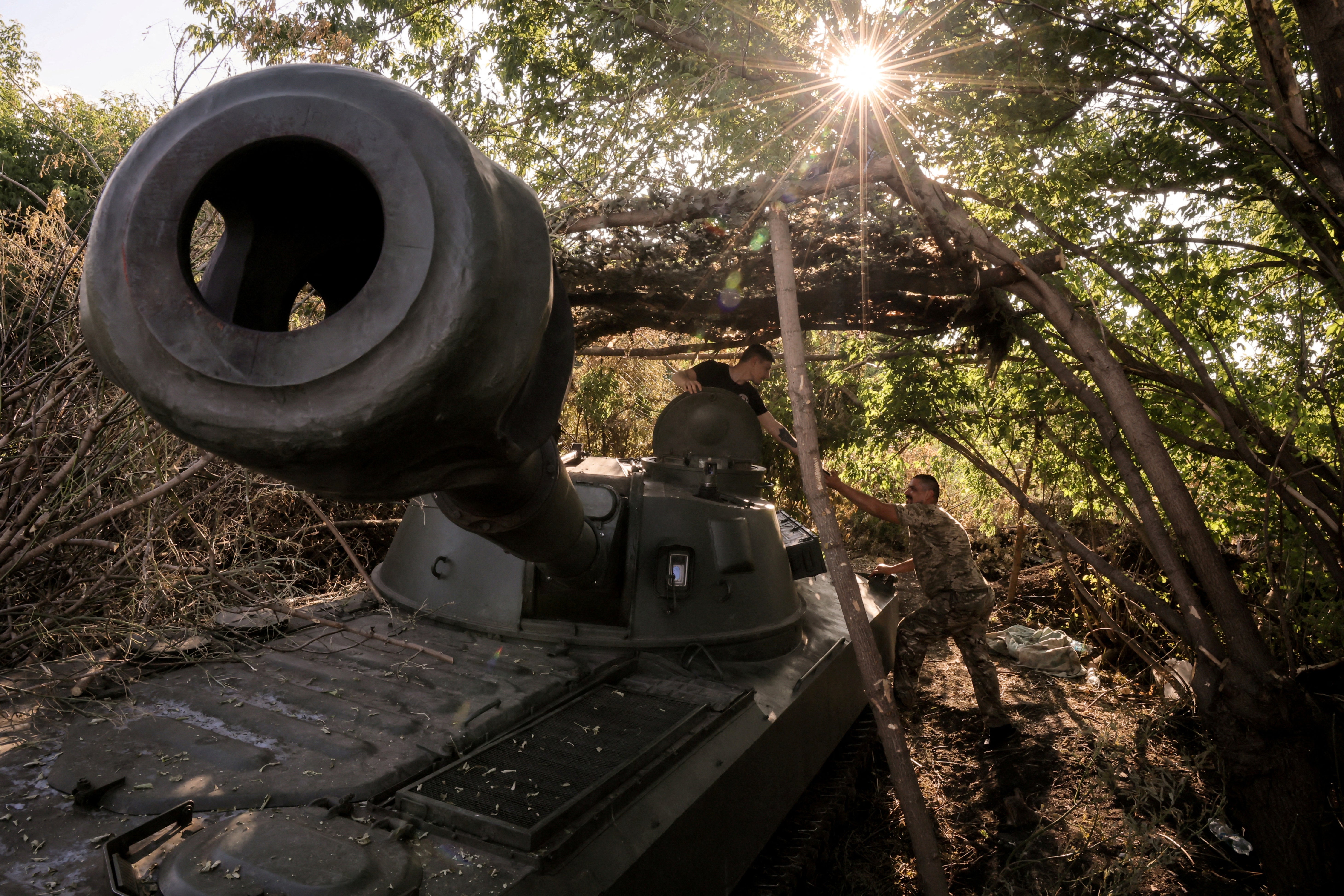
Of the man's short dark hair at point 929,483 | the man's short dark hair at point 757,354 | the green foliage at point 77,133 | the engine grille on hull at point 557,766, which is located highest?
the green foliage at point 77,133

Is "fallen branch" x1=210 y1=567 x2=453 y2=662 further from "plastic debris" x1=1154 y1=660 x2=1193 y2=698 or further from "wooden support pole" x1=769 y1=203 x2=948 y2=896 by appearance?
"plastic debris" x1=1154 y1=660 x2=1193 y2=698

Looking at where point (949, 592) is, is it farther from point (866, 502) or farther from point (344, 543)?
point (344, 543)

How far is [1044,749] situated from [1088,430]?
2544 millimetres

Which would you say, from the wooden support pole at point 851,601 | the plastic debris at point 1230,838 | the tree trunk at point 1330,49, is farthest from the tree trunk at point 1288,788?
the tree trunk at point 1330,49

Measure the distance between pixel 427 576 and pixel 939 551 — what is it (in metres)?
4.00

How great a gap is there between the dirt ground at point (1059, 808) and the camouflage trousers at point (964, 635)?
34 centimetres

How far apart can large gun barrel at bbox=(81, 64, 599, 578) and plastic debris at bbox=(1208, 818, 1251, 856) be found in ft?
17.6

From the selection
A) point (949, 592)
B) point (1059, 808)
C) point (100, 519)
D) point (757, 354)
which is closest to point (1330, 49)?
point (757, 354)

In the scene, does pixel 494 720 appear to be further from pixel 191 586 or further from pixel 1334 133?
pixel 1334 133

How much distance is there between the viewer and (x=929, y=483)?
22.3ft

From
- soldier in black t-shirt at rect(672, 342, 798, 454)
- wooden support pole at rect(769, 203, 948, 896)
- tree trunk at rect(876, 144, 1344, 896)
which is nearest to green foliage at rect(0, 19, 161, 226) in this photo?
wooden support pole at rect(769, 203, 948, 896)

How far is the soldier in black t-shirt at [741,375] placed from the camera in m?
5.78

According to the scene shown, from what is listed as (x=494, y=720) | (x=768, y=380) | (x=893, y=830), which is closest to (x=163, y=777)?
(x=494, y=720)

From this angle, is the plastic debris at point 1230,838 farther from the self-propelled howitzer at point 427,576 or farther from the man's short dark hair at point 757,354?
the man's short dark hair at point 757,354
